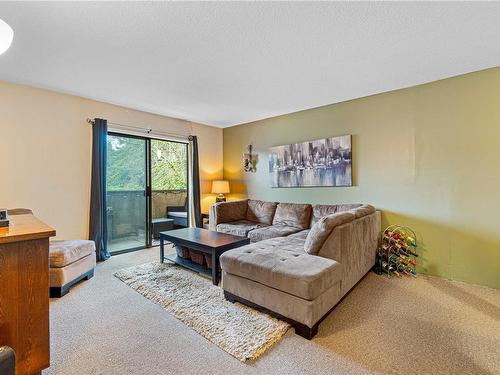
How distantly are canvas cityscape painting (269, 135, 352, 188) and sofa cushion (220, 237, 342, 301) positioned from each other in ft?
5.60

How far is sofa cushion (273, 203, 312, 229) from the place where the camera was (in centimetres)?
384

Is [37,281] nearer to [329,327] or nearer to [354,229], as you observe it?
[329,327]

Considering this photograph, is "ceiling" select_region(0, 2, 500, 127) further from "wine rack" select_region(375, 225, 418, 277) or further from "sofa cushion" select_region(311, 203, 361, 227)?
"wine rack" select_region(375, 225, 418, 277)

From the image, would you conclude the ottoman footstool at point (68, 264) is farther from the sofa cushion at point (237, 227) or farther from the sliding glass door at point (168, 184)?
the sofa cushion at point (237, 227)

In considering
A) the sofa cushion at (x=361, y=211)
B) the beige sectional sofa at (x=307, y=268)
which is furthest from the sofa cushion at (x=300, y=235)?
the sofa cushion at (x=361, y=211)

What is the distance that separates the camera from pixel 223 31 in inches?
79.6

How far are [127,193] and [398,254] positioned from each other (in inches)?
160

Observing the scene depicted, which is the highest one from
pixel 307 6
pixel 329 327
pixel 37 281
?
pixel 307 6

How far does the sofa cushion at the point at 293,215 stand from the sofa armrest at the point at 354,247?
1001 mm

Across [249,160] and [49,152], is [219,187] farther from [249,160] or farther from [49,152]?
[49,152]

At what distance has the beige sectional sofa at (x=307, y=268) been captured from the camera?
185 centimetres

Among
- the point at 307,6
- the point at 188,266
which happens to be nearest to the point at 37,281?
the point at 188,266

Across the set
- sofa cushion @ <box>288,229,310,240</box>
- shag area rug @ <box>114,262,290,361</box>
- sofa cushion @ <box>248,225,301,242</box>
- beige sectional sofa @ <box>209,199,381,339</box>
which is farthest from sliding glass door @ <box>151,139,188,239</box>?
beige sectional sofa @ <box>209,199,381,339</box>

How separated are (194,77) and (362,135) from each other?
7.87 feet
